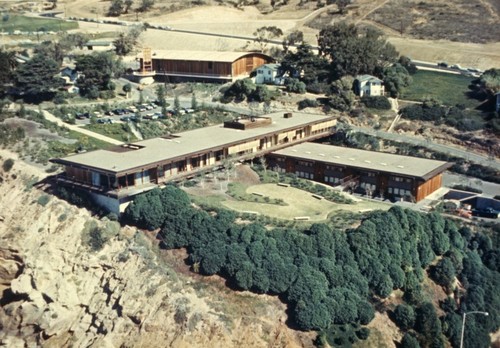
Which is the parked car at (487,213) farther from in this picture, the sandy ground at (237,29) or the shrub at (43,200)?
the sandy ground at (237,29)

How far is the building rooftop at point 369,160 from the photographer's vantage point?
6388 centimetres

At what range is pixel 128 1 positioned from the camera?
163 m

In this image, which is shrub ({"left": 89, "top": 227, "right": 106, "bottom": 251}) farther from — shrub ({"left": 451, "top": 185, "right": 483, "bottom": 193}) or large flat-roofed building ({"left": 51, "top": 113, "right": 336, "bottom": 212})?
shrub ({"left": 451, "top": 185, "right": 483, "bottom": 193})

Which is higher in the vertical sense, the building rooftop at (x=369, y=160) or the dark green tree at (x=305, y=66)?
the dark green tree at (x=305, y=66)

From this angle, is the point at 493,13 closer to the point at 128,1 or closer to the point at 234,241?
the point at 128,1

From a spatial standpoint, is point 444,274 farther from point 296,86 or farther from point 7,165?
point 296,86

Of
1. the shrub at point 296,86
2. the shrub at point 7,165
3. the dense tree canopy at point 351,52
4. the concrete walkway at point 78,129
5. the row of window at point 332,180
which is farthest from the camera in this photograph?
the shrub at point 296,86

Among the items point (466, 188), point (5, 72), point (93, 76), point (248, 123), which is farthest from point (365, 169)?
point (5, 72)

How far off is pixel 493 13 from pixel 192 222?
334 feet

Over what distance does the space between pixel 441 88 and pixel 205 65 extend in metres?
37.9

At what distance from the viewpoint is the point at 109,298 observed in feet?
161

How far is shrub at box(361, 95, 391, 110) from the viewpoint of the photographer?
89.9 metres

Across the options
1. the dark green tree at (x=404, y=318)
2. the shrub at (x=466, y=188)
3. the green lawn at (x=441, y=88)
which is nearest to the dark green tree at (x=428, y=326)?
the dark green tree at (x=404, y=318)

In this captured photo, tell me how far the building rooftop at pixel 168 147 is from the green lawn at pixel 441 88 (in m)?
22.9
